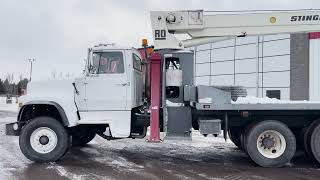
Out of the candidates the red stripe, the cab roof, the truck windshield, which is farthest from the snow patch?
the red stripe

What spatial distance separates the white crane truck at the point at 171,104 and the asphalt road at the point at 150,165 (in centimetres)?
52

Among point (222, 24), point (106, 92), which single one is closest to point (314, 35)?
point (222, 24)

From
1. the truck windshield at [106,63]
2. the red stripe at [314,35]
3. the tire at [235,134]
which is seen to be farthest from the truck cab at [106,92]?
the red stripe at [314,35]

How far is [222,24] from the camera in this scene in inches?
427

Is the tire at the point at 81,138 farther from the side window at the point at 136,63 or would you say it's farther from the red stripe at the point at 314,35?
the red stripe at the point at 314,35

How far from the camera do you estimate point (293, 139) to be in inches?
394

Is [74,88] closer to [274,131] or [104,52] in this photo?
[104,52]

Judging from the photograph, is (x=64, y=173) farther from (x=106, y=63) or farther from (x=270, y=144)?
(x=270, y=144)

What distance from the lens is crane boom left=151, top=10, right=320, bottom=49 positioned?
10688 mm

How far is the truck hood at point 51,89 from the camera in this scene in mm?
10273

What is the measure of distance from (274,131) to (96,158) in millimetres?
4292

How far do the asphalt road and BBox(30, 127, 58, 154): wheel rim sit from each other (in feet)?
1.23

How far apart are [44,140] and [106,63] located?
226cm

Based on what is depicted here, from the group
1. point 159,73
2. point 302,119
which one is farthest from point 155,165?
point 302,119
